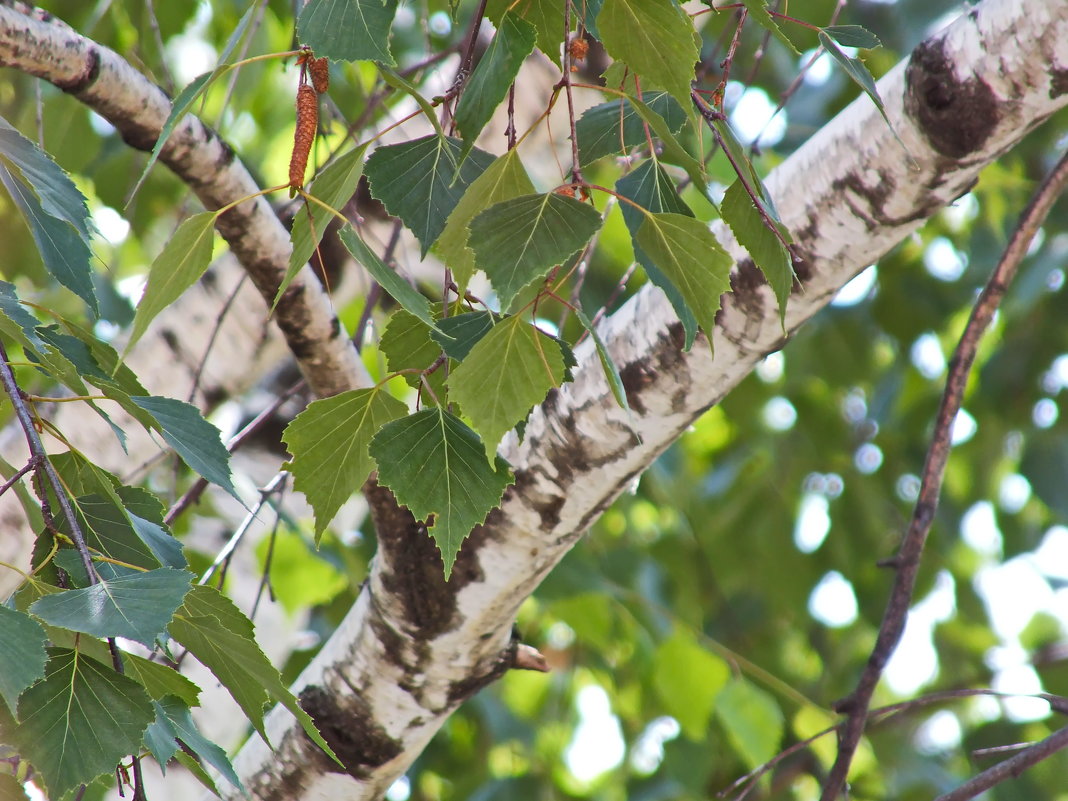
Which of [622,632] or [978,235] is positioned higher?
[978,235]

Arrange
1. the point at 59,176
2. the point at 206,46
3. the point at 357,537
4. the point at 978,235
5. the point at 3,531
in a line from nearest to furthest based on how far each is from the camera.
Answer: the point at 59,176 < the point at 3,531 < the point at 357,537 < the point at 978,235 < the point at 206,46

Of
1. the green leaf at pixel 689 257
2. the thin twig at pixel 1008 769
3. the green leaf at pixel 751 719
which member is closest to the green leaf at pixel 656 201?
the green leaf at pixel 689 257

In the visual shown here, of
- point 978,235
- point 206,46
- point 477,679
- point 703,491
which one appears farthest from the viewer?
point 206,46

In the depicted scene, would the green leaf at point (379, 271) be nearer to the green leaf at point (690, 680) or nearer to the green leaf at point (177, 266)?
the green leaf at point (177, 266)

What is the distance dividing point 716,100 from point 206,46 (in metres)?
1.86

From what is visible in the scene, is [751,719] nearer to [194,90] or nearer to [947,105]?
[947,105]

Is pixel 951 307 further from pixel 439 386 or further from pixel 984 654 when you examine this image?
pixel 439 386

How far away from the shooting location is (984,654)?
202 centimetres

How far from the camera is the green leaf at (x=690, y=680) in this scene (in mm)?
1058

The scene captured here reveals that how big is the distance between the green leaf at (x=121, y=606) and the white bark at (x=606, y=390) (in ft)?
0.93

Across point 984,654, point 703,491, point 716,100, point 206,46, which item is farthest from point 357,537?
point 984,654

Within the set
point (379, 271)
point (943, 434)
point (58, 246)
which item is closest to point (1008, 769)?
point (943, 434)

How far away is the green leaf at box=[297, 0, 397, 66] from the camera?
0.33 meters

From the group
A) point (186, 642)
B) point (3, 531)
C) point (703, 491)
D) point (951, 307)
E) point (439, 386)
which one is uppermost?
point (951, 307)
